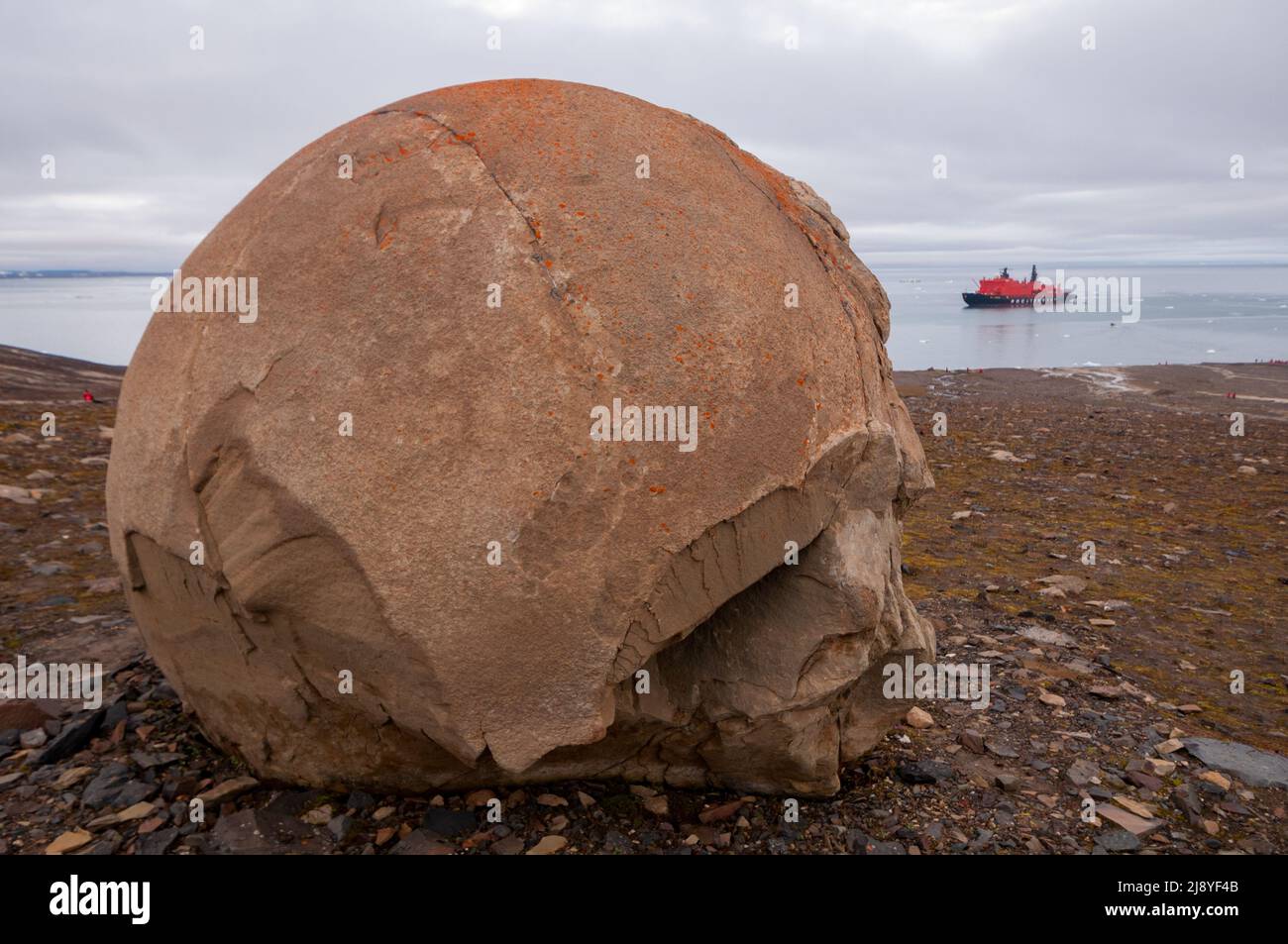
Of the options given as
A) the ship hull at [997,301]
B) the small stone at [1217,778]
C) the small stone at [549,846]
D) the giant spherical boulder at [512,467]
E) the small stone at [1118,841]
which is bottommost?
the small stone at [1118,841]

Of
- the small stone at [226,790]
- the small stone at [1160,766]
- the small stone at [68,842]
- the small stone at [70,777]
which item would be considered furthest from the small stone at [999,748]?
the small stone at [70,777]

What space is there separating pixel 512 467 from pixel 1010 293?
6549 centimetres

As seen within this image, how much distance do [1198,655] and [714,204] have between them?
4639mm

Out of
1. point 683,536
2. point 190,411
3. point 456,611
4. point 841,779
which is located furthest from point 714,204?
point 841,779

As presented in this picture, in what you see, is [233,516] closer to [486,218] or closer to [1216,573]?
[486,218]

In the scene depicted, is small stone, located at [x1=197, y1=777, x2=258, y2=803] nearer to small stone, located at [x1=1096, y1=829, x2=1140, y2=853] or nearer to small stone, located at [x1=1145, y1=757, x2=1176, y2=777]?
small stone, located at [x1=1096, y1=829, x2=1140, y2=853]

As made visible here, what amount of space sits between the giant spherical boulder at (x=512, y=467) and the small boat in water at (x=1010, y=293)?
60654 millimetres

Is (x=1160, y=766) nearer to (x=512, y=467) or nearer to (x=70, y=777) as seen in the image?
(x=512, y=467)

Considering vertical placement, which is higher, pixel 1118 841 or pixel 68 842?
pixel 68 842

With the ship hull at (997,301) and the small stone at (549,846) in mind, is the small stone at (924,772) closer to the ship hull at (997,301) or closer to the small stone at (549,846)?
the small stone at (549,846)

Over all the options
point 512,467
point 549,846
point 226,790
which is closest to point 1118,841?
point 549,846

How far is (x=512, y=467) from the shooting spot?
129 inches

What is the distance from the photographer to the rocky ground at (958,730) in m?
3.91

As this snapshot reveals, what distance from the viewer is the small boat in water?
60.5m
